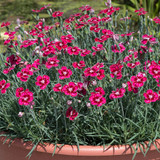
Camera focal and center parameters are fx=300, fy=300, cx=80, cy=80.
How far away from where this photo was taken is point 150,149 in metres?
1.32

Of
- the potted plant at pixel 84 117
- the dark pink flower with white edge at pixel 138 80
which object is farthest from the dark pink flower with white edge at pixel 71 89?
the dark pink flower with white edge at pixel 138 80

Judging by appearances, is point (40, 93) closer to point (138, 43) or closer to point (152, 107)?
point (152, 107)

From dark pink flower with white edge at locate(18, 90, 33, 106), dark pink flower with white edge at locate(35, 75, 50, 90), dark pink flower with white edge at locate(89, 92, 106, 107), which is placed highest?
dark pink flower with white edge at locate(35, 75, 50, 90)

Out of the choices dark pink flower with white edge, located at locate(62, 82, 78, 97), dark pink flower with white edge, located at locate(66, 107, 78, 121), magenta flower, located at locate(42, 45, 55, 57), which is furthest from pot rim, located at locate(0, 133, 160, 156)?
magenta flower, located at locate(42, 45, 55, 57)

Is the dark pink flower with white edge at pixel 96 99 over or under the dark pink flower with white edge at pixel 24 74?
under

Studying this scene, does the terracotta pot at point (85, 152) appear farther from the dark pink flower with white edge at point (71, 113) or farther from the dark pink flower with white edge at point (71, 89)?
the dark pink flower with white edge at point (71, 89)

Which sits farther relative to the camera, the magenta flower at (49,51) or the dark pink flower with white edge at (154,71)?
the magenta flower at (49,51)

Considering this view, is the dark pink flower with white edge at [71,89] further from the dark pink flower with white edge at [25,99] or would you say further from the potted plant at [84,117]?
the dark pink flower with white edge at [25,99]

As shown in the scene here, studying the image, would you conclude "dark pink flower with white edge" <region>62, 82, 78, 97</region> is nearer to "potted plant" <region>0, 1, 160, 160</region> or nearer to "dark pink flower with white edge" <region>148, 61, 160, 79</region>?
"potted plant" <region>0, 1, 160, 160</region>

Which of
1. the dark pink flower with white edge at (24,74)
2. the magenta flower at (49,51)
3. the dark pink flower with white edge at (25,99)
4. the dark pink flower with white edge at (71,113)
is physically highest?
the magenta flower at (49,51)

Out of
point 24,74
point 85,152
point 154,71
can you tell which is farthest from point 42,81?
point 154,71

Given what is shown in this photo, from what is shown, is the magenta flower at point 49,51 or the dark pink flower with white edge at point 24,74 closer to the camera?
the dark pink flower with white edge at point 24,74

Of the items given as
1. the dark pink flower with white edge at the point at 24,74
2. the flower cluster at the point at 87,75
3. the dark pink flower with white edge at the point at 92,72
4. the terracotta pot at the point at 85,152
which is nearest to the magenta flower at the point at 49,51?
the flower cluster at the point at 87,75

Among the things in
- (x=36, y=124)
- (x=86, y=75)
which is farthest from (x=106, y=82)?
(x=36, y=124)
